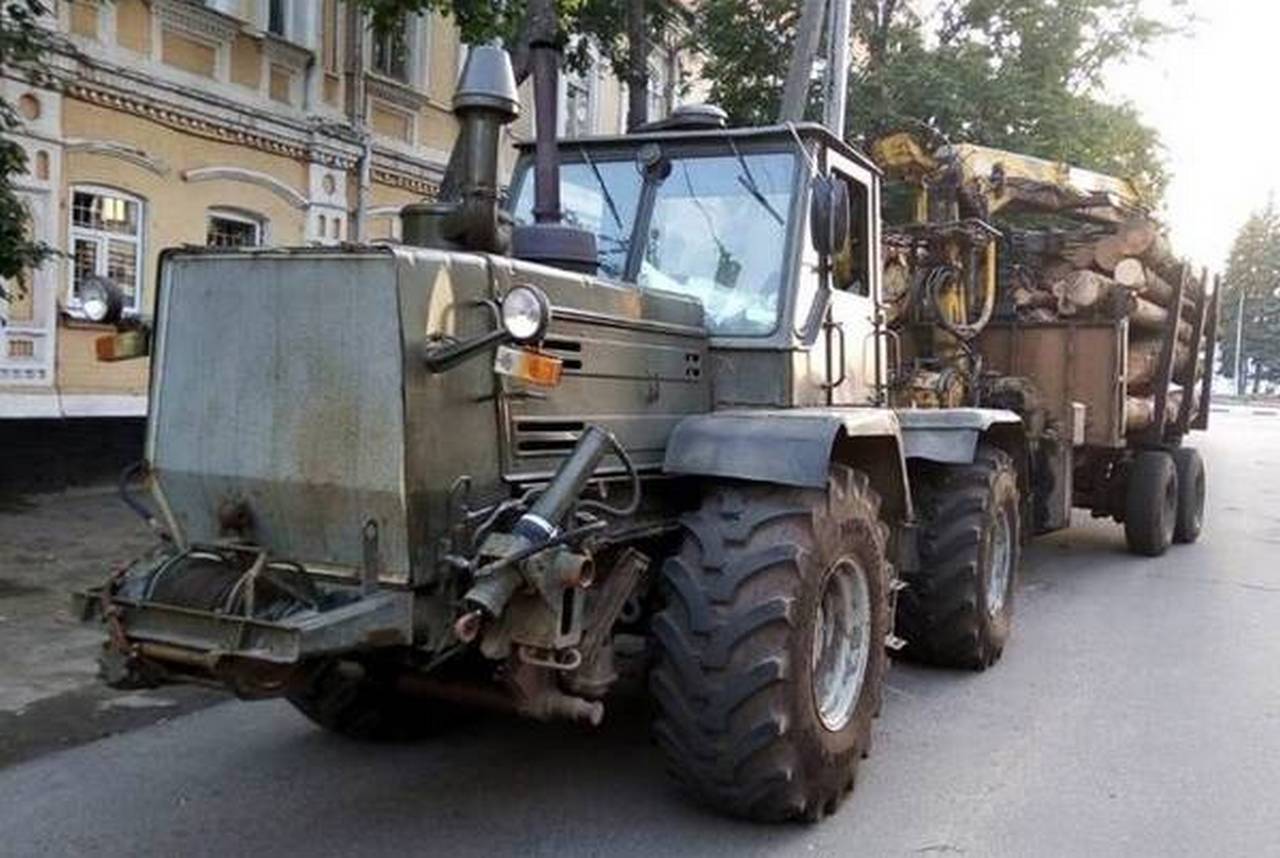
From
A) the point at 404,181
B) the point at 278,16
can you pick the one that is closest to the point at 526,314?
the point at 278,16

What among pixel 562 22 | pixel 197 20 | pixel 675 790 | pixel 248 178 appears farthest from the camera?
pixel 248 178

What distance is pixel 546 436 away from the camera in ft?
14.8

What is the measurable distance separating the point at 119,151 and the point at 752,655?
9879 mm

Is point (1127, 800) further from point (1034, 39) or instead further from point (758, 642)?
point (1034, 39)

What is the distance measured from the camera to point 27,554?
9.48 metres

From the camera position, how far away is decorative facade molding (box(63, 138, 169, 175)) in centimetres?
1167

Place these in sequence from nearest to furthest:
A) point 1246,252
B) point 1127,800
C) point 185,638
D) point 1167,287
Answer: point 185,638 → point 1127,800 → point 1167,287 → point 1246,252

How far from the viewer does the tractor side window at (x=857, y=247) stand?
6.11 metres

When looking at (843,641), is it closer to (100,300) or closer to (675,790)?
(675,790)

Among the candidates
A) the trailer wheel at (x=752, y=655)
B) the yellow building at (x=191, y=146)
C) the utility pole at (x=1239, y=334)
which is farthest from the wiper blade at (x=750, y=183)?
the utility pole at (x=1239, y=334)

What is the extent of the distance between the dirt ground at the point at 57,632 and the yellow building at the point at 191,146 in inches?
49.8

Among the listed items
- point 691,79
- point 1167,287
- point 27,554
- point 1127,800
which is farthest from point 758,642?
point 691,79

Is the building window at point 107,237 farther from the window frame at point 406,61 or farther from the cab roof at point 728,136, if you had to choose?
the cab roof at point 728,136

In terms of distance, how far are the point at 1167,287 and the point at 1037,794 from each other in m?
8.04
